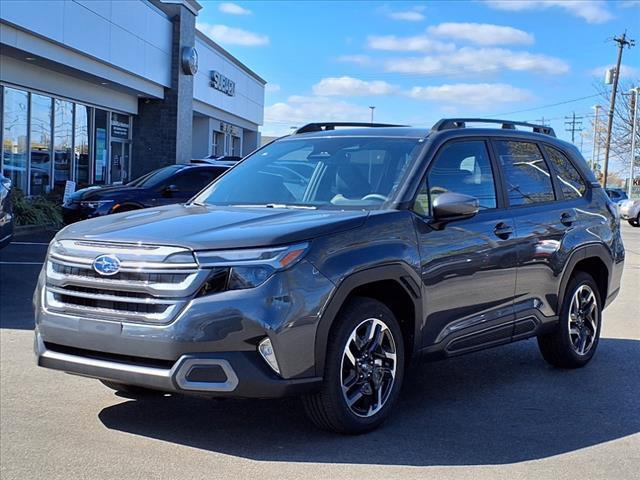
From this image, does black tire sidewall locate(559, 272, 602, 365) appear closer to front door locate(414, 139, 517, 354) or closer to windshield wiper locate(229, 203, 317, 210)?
front door locate(414, 139, 517, 354)

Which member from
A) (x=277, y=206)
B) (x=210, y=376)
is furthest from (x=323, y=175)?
(x=210, y=376)

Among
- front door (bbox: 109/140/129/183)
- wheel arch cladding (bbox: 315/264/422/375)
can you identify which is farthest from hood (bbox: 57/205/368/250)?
front door (bbox: 109/140/129/183)

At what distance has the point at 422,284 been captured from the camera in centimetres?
480

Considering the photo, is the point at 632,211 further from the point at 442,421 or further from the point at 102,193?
the point at 442,421

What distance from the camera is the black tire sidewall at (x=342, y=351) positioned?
4.27 m

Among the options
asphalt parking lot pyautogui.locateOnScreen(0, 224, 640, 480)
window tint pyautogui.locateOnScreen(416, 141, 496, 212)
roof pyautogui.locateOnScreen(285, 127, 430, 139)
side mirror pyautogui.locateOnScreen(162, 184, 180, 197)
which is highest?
roof pyautogui.locateOnScreen(285, 127, 430, 139)

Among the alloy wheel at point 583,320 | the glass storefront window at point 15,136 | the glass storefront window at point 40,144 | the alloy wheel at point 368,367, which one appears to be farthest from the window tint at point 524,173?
the glass storefront window at point 40,144

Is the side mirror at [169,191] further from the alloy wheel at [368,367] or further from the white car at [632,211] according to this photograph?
the white car at [632,211]

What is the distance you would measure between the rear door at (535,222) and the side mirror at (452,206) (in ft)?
2.70

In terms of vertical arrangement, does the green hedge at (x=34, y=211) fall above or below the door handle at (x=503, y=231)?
below

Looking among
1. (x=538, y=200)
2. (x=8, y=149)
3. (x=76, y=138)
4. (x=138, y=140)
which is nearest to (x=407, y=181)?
(x=538, y=200)

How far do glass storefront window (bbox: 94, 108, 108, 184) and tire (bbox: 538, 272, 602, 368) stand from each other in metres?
21.4

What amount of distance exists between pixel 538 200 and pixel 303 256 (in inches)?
106

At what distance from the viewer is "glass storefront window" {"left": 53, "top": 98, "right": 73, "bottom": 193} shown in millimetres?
22438
